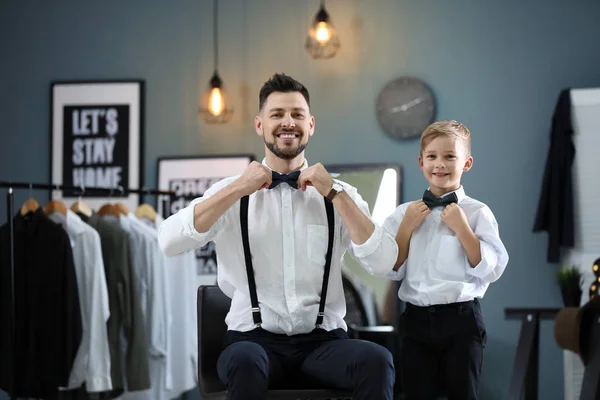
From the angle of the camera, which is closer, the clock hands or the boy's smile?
the boy's smile

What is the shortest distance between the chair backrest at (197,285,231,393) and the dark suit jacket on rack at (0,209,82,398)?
1560 mm

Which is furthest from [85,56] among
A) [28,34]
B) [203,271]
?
[203,271]

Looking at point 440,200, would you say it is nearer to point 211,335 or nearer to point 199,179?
point 211,335

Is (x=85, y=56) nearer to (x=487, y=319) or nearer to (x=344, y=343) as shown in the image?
(x=487, y=319)

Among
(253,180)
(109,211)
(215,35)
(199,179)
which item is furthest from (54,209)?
(253,180)

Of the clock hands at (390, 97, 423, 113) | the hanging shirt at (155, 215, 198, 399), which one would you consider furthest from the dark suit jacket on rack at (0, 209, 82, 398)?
the clock hands at (390, 97, 423, 113)

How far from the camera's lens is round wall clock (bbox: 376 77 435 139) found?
Answer: 206 inches

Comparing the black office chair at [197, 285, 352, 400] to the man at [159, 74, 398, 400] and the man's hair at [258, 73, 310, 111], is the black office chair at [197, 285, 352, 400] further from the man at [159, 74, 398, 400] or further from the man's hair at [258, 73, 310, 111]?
the man's hair at [258, 73, 310, 111]

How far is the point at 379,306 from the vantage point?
512 cm

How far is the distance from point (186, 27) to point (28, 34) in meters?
1.09

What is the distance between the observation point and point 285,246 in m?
2.61

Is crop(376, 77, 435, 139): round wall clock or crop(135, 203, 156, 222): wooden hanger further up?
crop(376, 77, 435, 139): round wall clock

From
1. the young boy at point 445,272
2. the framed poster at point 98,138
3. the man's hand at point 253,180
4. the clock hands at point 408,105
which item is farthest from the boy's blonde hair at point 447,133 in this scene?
the framed poster at point 98,138

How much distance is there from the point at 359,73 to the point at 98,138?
174cm
